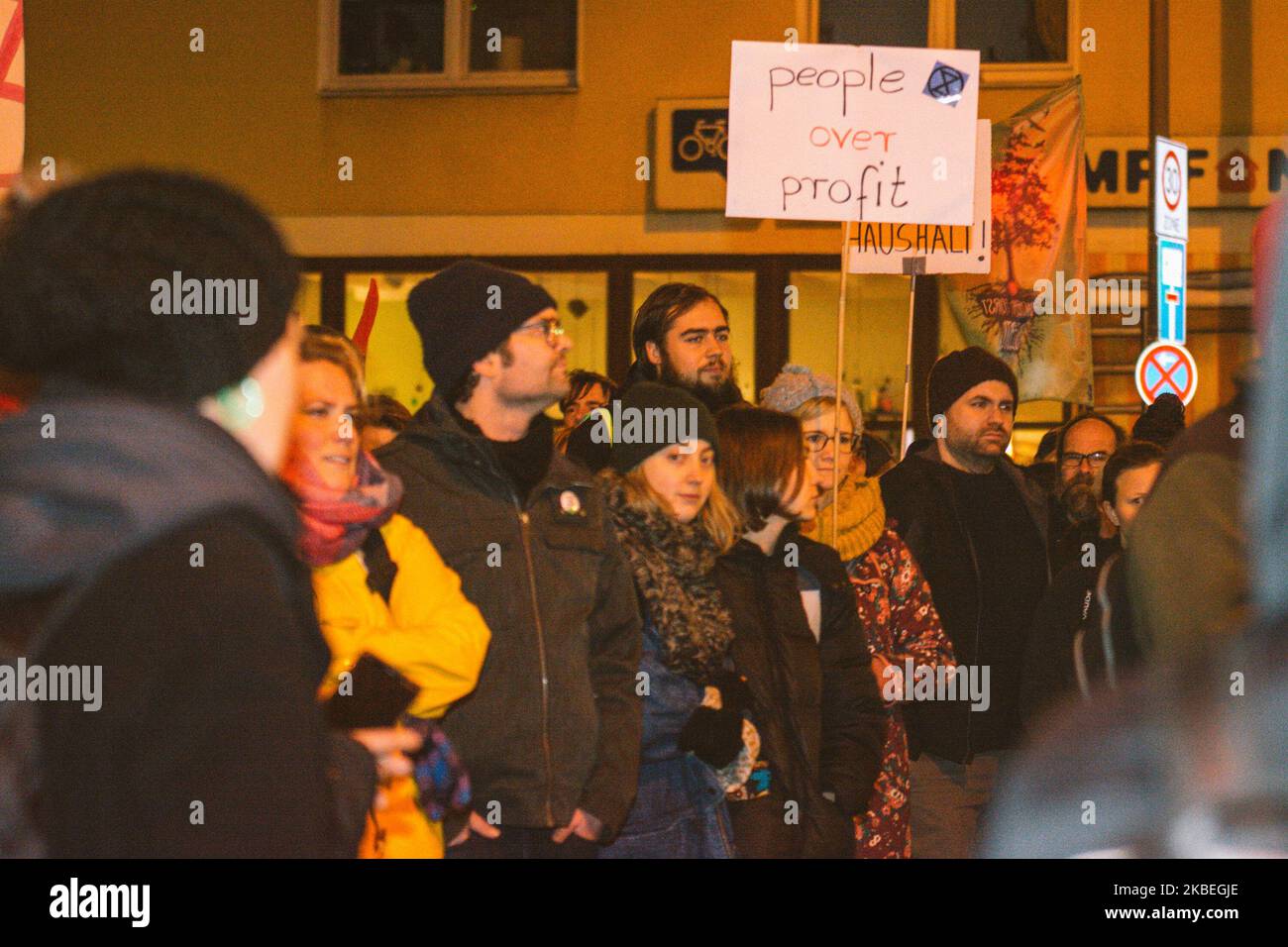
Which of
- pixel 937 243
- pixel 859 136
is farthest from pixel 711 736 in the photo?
pixel 937 243

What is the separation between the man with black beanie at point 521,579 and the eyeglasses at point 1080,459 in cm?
296

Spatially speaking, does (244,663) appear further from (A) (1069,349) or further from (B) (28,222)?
(A) (1069,349)

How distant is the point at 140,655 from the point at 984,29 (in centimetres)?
1366

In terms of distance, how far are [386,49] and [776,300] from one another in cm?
390

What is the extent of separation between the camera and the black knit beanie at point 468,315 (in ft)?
13.8

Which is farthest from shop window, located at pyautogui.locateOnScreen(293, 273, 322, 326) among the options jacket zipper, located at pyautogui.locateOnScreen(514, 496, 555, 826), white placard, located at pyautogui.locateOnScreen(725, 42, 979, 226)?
jacket zipper, located at pyautogui.locateOnScreen(514, 496, 555, 826)

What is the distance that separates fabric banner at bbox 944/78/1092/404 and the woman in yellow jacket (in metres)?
8.08

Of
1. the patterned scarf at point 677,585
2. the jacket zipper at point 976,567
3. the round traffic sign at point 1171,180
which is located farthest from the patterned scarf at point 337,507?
the round traffic sign at point 1171,180

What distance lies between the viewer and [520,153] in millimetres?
14219

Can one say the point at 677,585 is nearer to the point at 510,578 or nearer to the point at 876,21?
the point at 510,578

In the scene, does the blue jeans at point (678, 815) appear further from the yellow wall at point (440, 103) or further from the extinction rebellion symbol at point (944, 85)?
the yellow wall at point (440, 103)
